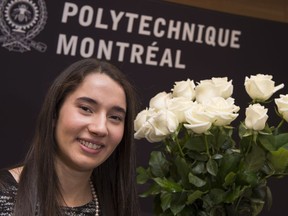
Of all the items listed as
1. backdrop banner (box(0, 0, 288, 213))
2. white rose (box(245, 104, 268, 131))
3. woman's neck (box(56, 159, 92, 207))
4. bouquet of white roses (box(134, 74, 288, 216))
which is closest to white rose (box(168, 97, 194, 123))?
bouquet of white roses (box(134, 74, 288, 216))

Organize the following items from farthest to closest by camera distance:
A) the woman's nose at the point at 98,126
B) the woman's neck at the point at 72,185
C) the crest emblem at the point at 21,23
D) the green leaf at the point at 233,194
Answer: the crest emblem at the point at 21,23 → the woman's neck at the point at 72,185 → the woman's nose at the point at 98,126 → the green leaf at the point at 233,194

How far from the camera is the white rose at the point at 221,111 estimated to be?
0.86 m

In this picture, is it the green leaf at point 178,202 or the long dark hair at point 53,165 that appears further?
the long dark hair at point 53,165

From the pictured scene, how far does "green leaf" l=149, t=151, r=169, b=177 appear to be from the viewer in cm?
94

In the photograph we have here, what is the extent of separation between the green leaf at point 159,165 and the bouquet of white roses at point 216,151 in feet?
0.05

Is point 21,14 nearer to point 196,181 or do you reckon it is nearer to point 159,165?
point 159,165

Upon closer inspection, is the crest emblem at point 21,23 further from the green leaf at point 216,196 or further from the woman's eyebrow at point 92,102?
the green leaf at point 216,196

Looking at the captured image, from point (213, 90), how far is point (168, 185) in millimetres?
192

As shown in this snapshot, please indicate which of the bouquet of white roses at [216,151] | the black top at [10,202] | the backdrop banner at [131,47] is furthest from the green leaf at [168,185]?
the backdrop banner at [131,47]

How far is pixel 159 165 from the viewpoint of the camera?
946mm

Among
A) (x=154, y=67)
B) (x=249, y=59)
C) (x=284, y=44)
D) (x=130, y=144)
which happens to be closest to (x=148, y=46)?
(x=154, y=67)

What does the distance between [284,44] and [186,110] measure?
1704mm

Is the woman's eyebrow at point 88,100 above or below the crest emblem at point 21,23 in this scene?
below

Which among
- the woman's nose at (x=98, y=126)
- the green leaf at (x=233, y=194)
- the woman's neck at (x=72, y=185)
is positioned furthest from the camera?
the woman's neck at (x=72, y=185)
